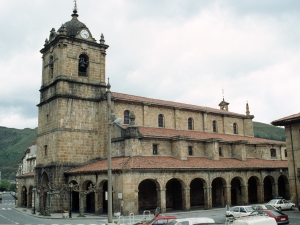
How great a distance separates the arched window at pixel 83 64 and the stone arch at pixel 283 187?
95.3 feet

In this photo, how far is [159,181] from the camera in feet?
112

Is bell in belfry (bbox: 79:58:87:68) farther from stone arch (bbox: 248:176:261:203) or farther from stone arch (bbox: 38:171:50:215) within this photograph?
stone arch (bbox: 248:176:261:203)

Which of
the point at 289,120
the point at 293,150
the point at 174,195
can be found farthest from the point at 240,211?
the point at 174,195

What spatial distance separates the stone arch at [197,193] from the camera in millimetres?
40750

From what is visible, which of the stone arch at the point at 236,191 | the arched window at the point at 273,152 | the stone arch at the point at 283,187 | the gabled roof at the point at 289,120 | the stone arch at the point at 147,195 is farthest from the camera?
the arched window at the point at 273,152

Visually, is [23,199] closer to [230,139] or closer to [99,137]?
[99,137]

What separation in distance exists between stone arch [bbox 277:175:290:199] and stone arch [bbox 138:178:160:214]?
61.6ft

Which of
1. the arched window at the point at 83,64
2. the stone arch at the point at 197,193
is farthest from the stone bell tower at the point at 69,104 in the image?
the stone arch at the point at 197,193

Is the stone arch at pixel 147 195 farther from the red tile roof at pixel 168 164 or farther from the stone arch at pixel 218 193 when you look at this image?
the stone arch at pixel 218 193

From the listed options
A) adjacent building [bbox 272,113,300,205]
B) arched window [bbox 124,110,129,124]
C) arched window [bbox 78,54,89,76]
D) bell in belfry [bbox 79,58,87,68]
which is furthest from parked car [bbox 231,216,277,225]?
bell in belfry [bbox 79,58,87,68]

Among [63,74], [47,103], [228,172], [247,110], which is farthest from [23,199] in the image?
[247,110]

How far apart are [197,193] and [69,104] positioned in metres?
18.3

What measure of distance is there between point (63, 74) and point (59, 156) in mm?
9458

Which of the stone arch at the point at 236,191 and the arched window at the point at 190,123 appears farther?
the arched window at the point at 190,123
